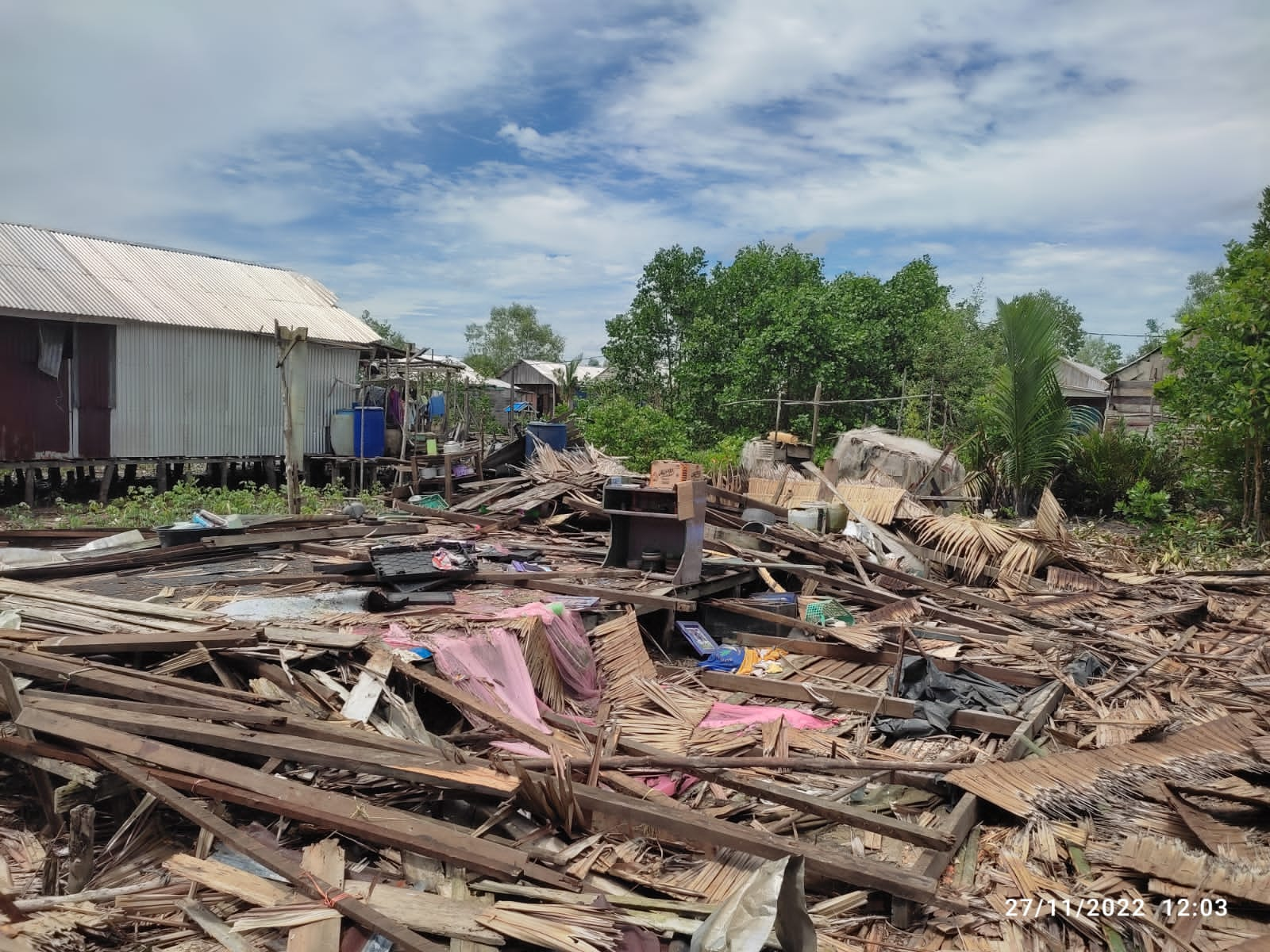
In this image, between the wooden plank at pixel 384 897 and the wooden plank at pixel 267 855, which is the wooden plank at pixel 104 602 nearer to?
the wooden plank at pixel 267 855

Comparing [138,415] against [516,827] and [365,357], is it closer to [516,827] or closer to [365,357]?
[365,357]

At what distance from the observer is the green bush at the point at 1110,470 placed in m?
14.8

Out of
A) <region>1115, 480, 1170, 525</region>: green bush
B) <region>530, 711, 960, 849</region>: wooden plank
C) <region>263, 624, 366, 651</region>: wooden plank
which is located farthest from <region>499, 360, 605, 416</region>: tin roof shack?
<region>530, 711, 960, 849</region>: wooden plank

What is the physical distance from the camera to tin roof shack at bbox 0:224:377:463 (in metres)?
15.5

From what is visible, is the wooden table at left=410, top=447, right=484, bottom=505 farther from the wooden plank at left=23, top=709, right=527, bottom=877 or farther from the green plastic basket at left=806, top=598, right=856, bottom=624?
the wooden plank at left=23, top=709, right=527, bottom=877

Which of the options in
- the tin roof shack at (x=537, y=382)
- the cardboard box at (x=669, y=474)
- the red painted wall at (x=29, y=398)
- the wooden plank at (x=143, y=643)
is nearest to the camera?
the wooden plank at (x=143, y=643)

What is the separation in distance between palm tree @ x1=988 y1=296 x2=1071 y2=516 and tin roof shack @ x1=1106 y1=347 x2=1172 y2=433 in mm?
12172

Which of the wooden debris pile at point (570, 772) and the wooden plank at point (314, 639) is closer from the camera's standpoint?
the wooden debris pile at point (570, 772)

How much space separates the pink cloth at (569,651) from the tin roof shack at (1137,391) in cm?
2340

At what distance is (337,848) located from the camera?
3.70 meters

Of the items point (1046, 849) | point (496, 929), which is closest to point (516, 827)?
point (496, 929)

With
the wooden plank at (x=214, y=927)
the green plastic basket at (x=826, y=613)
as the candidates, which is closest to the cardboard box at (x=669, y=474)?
the green plastic basket at (x=826, y=613)

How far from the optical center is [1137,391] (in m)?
28.7

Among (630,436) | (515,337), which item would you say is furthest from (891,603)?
(515,337)
